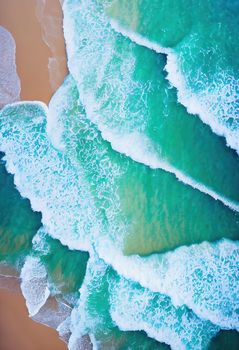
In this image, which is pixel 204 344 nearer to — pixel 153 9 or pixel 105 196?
pixel 105 196

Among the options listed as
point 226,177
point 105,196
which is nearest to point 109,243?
point 105,196

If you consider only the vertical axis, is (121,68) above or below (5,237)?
above

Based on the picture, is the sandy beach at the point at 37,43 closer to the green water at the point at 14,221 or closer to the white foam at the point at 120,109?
the white foam at the point at 120,109

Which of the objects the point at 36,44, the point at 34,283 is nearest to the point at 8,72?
the point at 36,44

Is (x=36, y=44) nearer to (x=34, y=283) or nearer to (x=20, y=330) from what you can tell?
(x=34, y=283)

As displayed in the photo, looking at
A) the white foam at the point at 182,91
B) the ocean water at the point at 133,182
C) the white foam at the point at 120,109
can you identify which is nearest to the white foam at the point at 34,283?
the ocean water at the point at 133,182

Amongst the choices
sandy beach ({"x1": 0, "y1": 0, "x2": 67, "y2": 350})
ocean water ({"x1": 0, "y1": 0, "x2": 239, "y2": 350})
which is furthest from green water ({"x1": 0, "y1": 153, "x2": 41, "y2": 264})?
sandy beach ({"x1": 0, "y1": 0, "x2": 67, "y2": 350})

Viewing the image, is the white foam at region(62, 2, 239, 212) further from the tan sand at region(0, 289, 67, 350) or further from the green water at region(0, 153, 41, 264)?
the tan sand at region(0, 289, 67, 350)
